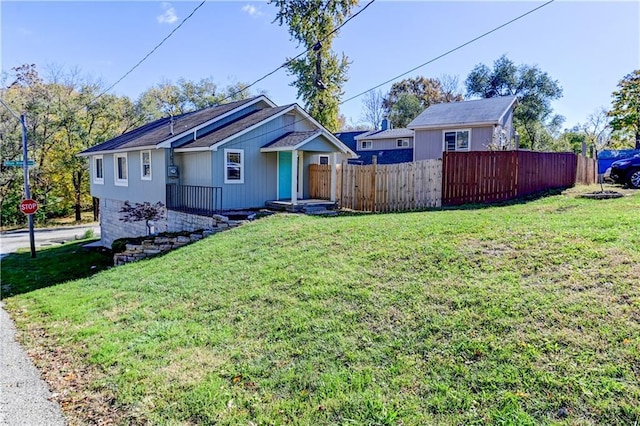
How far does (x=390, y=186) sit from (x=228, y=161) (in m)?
5.82

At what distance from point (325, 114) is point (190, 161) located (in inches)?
666

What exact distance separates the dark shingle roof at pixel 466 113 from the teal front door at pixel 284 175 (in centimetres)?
901

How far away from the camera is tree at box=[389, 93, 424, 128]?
4509 cm

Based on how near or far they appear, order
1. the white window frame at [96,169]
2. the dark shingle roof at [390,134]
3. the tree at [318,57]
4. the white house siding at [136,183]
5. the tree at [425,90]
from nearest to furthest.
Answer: the white house siding at [136,183], the white window frame at [96,169], the dark shingle roof at [390,134], the tree at [318,57], the tree at [425,90]

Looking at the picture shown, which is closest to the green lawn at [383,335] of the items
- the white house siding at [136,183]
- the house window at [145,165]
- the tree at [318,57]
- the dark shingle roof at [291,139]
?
the dark shingle roof at [291,139]

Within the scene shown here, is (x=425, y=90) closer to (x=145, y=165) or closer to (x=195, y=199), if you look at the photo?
(x=145, y=165)

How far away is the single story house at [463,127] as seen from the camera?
67.4 feet

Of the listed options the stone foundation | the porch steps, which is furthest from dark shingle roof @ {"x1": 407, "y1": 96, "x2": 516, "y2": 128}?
the stone foundation

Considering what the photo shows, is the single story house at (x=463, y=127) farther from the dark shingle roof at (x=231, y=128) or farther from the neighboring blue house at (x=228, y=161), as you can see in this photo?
the dark shingle roof at (x=231, y=128)

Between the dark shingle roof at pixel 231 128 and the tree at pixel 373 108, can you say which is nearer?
the dark shingle roof at pixel 231 128

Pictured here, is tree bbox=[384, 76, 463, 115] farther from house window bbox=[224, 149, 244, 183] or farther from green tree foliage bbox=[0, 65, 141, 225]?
house window bbox=[224, 149, 244, 183]

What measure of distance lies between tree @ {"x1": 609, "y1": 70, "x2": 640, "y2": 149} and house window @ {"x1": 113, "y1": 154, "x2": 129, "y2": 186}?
31504 millimetres

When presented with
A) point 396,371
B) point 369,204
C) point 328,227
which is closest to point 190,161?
point 369,204

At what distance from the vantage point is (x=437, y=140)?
870 inches
